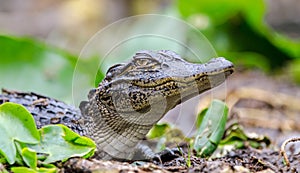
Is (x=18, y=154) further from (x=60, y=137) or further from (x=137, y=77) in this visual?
(x=137, y=77)

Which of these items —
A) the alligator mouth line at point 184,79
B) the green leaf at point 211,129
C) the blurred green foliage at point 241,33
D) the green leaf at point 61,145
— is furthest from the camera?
the blurred green foliage at point 241,33

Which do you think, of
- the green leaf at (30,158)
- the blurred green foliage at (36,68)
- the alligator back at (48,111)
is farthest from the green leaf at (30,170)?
the blurred green foliage at (36,68)

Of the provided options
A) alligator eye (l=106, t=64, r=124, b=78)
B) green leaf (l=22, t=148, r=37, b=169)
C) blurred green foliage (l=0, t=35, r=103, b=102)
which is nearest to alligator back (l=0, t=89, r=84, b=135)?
alligator eye (l=106, t=64, r=124, b=78)

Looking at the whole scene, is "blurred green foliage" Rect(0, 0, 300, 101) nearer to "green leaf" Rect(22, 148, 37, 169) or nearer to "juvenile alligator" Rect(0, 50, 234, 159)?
"juvenile alligator" Rect(0, 50, 234, 159)

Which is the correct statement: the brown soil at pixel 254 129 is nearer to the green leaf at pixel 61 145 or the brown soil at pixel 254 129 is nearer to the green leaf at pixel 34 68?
the green leaf at pixel 61 145

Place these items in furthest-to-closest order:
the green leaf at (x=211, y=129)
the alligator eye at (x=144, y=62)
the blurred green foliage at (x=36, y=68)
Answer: the blurred green foliage at (x=36, y=68), the green leaf at (x=211, y=129), the alligator eye at (x=144, y=62)
